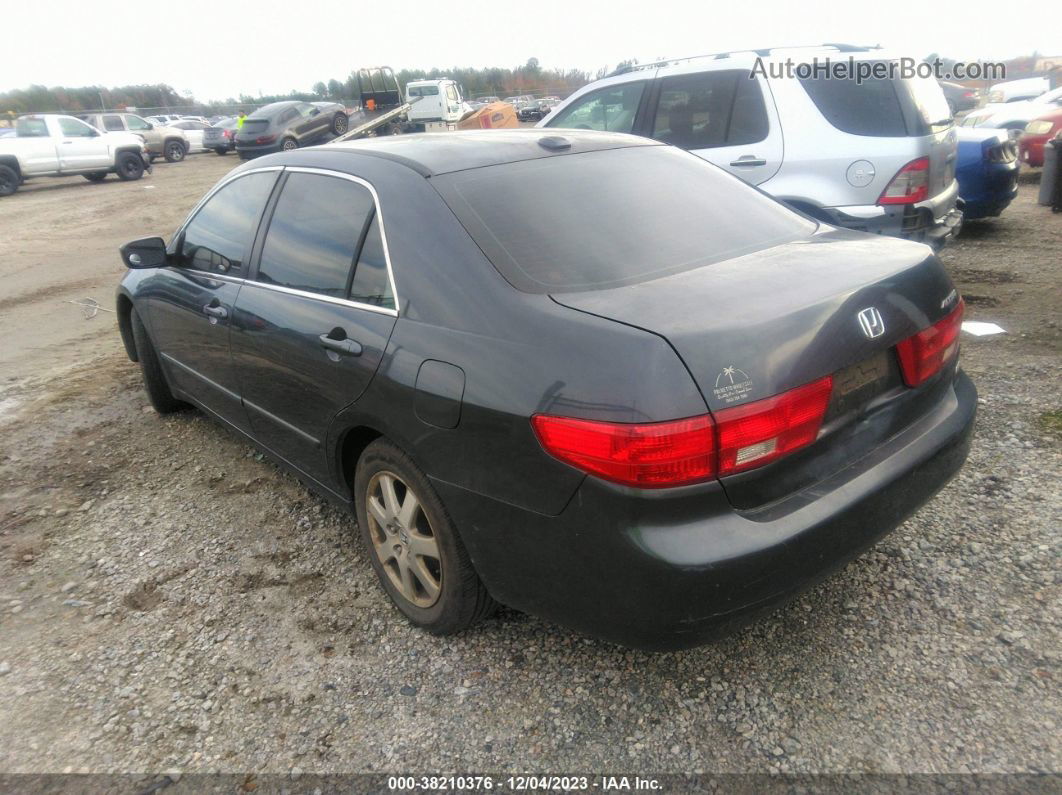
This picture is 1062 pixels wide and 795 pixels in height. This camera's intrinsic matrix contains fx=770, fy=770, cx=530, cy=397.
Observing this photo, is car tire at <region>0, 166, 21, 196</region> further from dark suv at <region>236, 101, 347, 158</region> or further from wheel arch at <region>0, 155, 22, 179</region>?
dark suv at <region>236, 101, 347, 158</region>

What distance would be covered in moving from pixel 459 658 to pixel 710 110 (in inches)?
186

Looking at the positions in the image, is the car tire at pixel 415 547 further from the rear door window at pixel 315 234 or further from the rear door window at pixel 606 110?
the rear door window at pixel 606 110

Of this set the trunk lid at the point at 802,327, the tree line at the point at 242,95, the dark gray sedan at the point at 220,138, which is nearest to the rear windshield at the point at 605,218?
the trunk lid at the point at 802,327

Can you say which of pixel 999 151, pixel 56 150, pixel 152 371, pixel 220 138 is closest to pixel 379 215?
pixel 152 371

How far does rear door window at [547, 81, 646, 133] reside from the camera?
6367 mm

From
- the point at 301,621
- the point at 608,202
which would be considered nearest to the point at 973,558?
the point at 608,202

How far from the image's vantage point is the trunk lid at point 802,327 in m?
1.96

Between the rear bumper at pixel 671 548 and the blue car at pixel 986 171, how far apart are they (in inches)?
264

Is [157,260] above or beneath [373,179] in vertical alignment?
beneath

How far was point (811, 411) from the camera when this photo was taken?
2066 mm

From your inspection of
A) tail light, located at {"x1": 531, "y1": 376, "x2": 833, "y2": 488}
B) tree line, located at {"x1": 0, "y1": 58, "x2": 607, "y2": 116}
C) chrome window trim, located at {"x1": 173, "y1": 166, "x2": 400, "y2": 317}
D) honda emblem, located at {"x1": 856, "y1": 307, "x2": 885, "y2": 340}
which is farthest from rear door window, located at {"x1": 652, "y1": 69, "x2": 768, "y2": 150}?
tree line, located at {"x1": 0, "y1": 58, "x2": 607, "y2": 116}

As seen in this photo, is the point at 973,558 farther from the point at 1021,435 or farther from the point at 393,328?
the point at 393,328

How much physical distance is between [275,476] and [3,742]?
1.80 meters

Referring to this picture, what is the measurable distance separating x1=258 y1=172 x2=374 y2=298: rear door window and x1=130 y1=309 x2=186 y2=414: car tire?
175 cm
